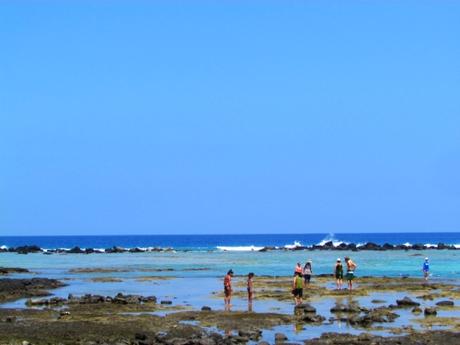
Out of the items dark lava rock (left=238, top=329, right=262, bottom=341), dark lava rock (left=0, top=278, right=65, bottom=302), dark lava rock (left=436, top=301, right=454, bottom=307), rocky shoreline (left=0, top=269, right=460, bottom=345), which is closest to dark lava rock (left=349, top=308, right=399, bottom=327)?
rocky shoreline (left=0, top=269, right=460, bottom=345)

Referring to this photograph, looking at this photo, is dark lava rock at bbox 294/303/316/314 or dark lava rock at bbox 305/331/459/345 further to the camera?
dark lava rock at bbox 294/303/316/314

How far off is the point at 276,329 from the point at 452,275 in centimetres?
4030

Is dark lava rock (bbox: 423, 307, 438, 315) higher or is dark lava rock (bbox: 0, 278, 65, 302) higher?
dark lava rock (bbox: 0, 278, 65, 302)

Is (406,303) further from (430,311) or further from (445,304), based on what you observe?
(430,311)

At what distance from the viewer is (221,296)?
45.3 m

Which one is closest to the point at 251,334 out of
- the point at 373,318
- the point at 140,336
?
the point at 140,336

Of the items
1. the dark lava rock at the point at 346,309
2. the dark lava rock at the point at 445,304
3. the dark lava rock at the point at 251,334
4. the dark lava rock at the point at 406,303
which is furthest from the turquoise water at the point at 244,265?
the dark lava rock at the point at 251,334

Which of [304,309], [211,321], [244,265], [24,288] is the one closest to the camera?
[211,321]

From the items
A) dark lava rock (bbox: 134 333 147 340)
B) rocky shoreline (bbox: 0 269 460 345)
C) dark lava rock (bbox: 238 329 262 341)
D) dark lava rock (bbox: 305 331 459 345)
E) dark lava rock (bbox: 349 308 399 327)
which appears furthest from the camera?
dark lava rock (bbox: 349 308 399 327)

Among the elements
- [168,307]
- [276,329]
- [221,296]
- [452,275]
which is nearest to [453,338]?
[276,329]

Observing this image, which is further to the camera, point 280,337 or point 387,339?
point 280,337

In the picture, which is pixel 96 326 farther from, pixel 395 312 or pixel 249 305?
pixel 395 312

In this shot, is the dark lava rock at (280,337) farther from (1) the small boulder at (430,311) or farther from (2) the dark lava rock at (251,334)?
(1) the small boulder at (430,311)

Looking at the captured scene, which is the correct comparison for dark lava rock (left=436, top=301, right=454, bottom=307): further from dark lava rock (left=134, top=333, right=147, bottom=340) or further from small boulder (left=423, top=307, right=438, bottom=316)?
dark lava rock (left=134, top=333, right=147, bottom=340)
